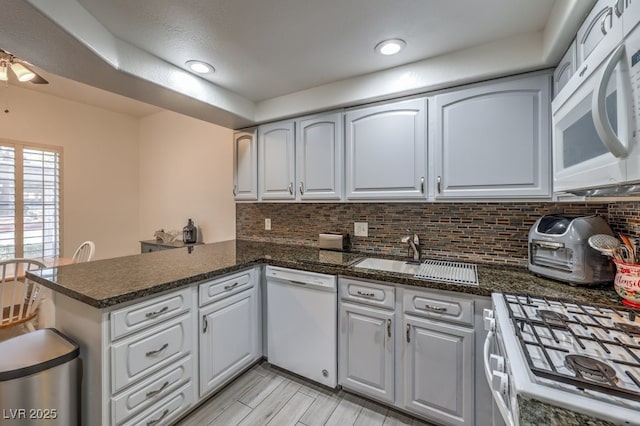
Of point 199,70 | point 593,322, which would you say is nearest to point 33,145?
point 199,70

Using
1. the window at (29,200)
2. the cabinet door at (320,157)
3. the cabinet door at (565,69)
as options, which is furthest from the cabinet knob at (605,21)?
the window at (29,200)

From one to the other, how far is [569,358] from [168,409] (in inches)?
72.1

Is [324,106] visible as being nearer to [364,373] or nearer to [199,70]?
[199,70]

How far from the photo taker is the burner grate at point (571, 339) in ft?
2.22

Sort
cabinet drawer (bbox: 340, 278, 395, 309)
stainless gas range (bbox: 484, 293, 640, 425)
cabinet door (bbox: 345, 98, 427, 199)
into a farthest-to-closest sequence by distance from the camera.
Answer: cabinet door (bbox: 345, 98, 427, 199) < cabinet drawer (bbox: 340, 278, 395, 309) < stainless gas range (bbox: 484, 293, 640, 425)

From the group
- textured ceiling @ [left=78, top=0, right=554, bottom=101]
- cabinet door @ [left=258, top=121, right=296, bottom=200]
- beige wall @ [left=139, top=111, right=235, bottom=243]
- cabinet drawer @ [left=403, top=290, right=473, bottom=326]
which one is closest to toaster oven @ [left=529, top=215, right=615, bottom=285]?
cabinet drawer @ [left=403, top=290, right=473, bottom=326]

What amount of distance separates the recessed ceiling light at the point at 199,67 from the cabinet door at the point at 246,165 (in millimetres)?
742

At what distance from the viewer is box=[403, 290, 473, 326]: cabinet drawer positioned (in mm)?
1432

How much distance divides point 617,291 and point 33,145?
17.1 ft

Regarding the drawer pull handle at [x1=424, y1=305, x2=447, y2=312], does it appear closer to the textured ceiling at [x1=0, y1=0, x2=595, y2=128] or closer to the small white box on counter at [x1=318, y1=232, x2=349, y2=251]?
the small white box on counter at [x1=318, y1=232, x2=349, y2=251]

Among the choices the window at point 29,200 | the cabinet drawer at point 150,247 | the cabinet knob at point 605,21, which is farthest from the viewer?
the cabinet drawer at point 150,247

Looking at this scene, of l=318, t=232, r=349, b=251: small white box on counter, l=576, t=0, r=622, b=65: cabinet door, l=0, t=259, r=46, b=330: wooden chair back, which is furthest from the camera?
l=318, t=232, r=349, b=251: small white box on counter

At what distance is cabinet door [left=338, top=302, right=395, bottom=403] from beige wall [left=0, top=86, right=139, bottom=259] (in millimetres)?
3818

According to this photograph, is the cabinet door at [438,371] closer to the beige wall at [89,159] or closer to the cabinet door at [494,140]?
the cabinet door at [494,140]
